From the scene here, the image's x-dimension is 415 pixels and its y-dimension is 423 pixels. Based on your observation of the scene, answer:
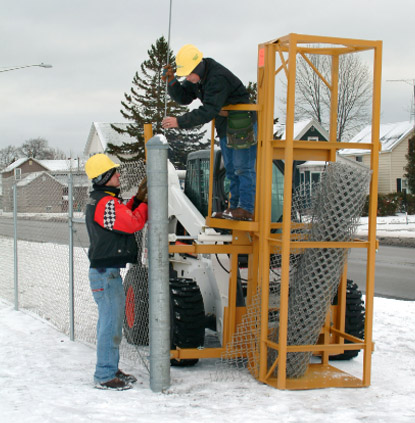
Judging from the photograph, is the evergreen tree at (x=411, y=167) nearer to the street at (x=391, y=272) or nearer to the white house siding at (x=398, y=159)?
the white house siding at (x=398, y=159)

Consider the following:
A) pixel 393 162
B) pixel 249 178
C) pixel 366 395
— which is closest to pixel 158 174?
pixel 249 178

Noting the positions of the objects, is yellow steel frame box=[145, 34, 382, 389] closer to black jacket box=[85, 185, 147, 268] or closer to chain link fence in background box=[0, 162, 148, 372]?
black jacket box=[85, 185, 147, 268]

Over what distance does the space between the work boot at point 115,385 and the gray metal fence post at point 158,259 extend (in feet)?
0.84

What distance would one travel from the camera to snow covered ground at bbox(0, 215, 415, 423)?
475cm

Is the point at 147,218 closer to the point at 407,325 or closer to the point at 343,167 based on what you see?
the point at 343,167

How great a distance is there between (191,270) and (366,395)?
2.26 meters

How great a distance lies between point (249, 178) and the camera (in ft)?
19.1

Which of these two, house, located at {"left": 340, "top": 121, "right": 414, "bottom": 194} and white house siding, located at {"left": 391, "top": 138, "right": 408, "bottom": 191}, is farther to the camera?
white house siding, located at {"left": 391, "top": 138, "right": 408, "bottom": 191}

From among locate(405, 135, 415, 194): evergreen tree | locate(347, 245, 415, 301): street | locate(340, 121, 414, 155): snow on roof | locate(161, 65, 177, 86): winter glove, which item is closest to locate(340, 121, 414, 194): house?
locate(340, 121, 414, 155): snow on roof

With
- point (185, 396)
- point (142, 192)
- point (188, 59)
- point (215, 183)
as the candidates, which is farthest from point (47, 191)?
point (185, 396)

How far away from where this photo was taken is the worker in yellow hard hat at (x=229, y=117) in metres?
5.61

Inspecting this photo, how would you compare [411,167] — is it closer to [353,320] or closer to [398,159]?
[398,159]

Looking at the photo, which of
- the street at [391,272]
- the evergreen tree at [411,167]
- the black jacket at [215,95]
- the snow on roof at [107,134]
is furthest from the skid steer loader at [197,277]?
the snow on roof at [107,134]

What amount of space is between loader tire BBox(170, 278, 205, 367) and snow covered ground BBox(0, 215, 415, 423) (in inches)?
11.6
